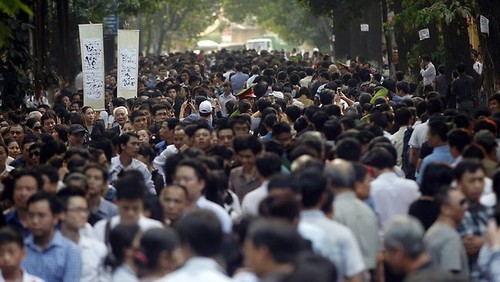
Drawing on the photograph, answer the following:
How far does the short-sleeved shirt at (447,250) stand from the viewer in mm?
8961

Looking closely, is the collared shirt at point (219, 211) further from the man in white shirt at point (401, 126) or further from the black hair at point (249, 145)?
the man in white shirt at point (401, 126)

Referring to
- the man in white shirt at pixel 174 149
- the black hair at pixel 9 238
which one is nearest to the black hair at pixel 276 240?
the black hair at pixel 9 238

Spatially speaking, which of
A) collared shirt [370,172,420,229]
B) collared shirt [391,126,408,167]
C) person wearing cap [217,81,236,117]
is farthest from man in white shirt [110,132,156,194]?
person wearing cap [217,81,236,117]

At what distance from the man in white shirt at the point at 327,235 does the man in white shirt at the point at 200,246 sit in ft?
4.16

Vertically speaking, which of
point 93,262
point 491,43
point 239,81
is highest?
point 491,43

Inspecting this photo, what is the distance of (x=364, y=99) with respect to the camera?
66.3 feet

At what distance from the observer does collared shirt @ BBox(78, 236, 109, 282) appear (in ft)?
31.6

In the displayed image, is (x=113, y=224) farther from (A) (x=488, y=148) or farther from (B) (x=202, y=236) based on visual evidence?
(A) (x=488, y=148)

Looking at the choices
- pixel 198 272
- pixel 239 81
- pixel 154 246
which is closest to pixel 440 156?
pixel 154 246

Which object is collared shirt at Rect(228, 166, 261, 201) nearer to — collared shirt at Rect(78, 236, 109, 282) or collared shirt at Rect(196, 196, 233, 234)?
collared shirt at Rect(196, 196, 233, 234)

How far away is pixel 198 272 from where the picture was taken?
23.2 ft

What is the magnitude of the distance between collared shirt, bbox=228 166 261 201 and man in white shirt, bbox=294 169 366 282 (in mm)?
3450

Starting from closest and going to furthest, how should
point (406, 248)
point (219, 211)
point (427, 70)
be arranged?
point (406, 248) < point (219, 211) < point (427, 70)

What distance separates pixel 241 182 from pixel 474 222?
3404mm
